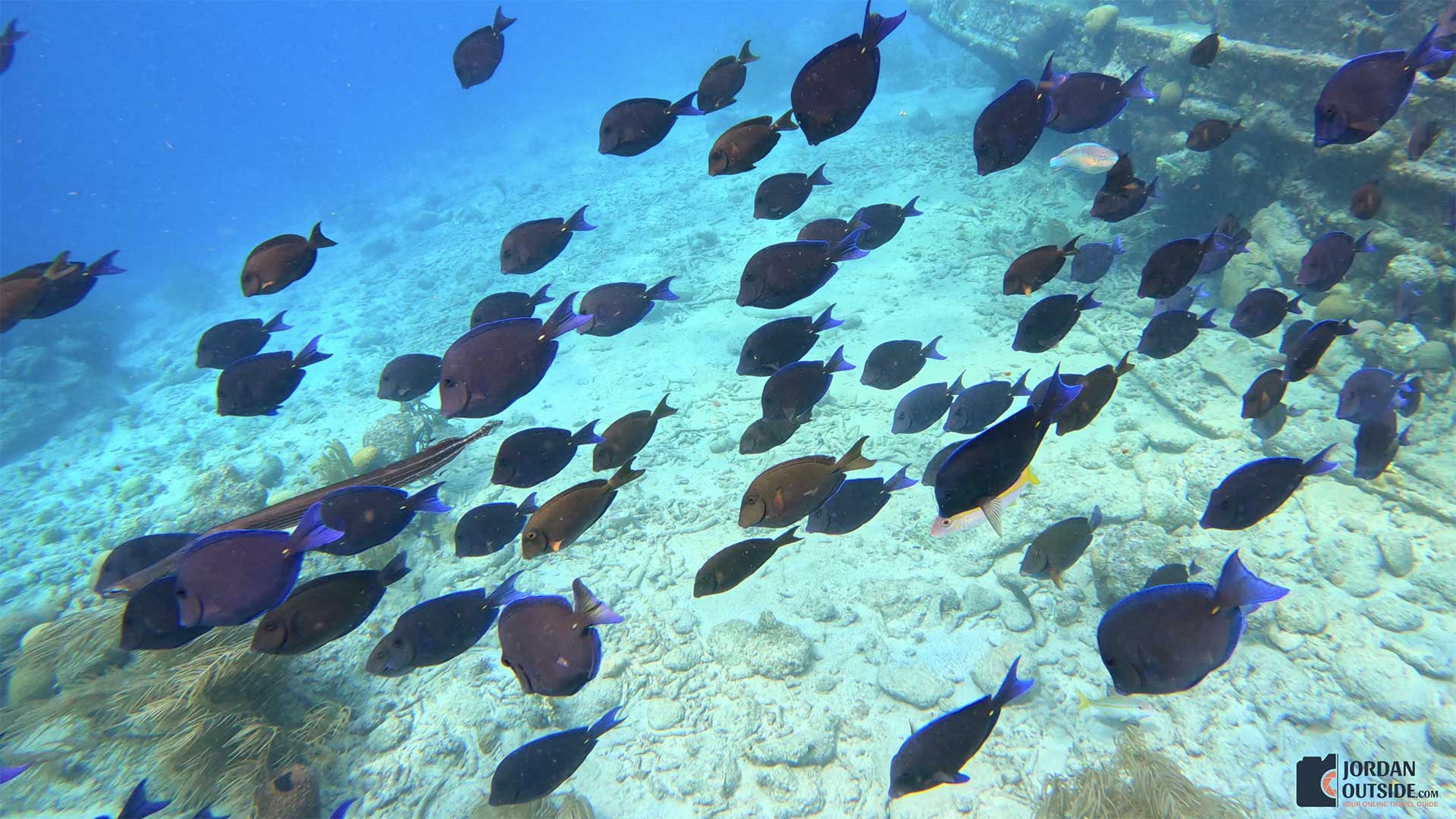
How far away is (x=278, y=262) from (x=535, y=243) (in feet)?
4.86

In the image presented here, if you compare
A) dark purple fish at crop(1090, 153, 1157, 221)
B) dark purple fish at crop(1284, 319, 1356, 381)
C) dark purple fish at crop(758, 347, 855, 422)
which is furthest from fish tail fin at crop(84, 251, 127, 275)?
dark purple fish at crop(1284, 319, 1356, 381)

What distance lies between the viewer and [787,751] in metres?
4.69

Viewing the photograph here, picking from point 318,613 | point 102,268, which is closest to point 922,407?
point 318,613

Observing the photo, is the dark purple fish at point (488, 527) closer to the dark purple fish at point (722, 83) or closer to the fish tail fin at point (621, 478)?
the fish tail fin at point (621, 478)

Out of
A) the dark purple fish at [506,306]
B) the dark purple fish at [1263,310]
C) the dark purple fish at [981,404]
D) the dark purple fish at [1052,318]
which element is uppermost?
the dark purple fish at [506,306]

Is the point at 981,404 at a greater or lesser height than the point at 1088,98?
lesser

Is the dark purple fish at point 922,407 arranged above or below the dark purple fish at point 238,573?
below

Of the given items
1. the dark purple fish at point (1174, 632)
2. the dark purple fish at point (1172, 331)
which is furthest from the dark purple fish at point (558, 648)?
the dark purple fish at point (1172, 331)

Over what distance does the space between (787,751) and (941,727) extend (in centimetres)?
291

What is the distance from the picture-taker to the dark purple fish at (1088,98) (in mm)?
3350

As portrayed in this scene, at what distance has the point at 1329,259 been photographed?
4.02 metres

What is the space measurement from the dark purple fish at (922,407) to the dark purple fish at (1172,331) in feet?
4.32

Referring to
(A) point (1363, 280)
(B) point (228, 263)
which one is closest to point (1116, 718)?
(A) point (1363, 280)

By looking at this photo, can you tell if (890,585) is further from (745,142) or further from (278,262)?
(278,262)
